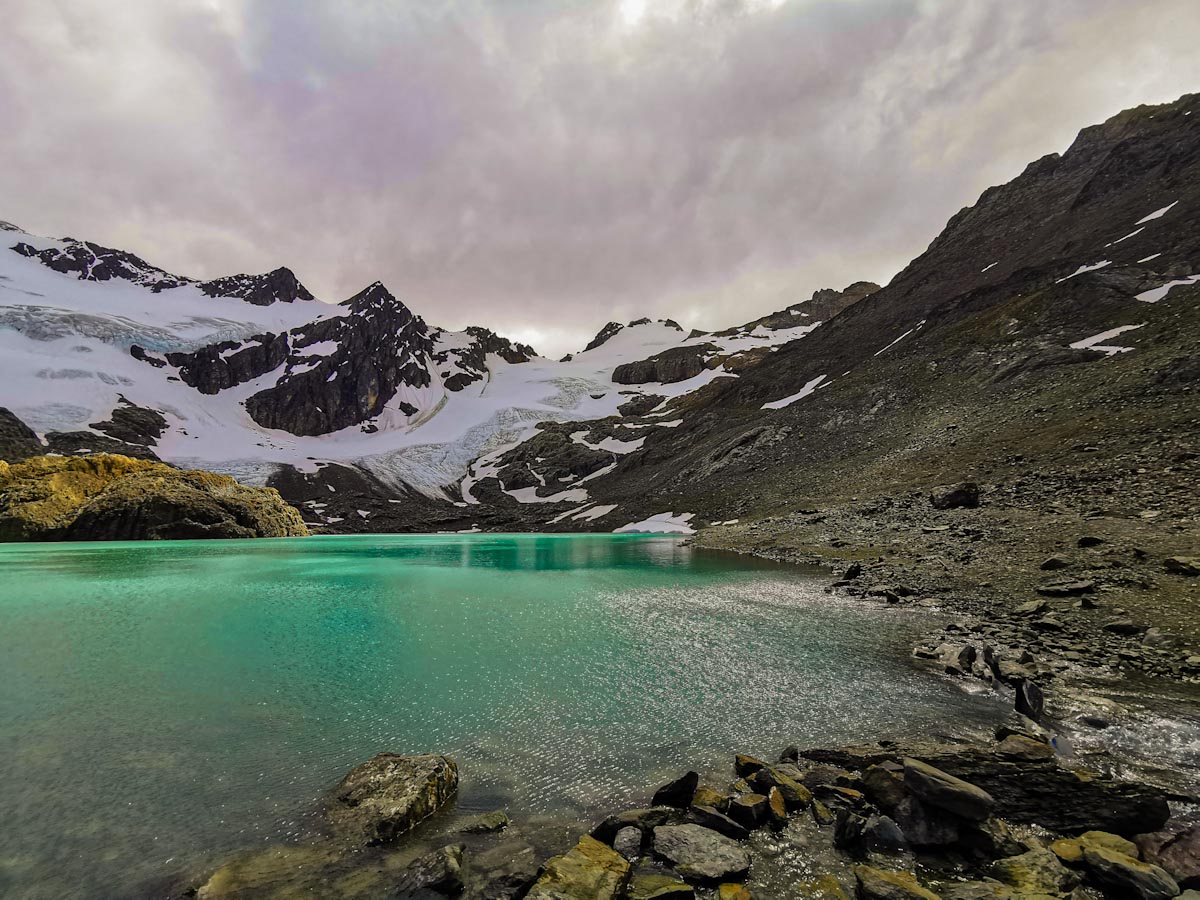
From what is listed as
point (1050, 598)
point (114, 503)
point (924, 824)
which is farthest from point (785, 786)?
point (114, 503)

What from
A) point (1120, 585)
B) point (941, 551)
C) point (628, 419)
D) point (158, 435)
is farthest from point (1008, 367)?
point (158, 435)

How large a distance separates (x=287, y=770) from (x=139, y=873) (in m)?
2.55

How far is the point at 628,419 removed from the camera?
163 meters

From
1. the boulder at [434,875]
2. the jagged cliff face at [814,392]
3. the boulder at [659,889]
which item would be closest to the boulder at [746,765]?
the boulder at [659,889]

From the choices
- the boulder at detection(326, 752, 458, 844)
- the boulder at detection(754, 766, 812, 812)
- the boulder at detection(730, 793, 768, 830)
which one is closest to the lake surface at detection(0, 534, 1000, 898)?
the boulder at detection(326, 752, 458, 844)

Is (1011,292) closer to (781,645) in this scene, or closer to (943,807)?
(781,645)

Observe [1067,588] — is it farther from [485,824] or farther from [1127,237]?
[1127,237]

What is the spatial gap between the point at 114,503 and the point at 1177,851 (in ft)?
335

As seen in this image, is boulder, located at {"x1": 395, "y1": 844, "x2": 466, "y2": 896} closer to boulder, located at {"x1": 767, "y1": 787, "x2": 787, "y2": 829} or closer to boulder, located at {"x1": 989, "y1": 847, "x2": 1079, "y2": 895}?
boulder, located at {"x1": 767, "y1": 787, "x2": 787, "y2": 829}

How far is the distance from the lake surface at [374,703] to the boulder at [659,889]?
179cm

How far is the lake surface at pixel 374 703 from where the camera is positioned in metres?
7.56

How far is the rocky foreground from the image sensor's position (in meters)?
5.67

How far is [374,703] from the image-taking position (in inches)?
465

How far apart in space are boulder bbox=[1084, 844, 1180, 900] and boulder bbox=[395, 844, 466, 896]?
23.3 ft
